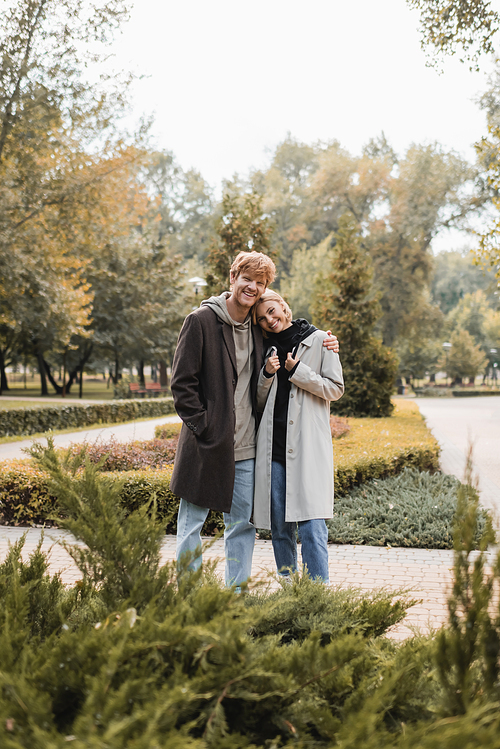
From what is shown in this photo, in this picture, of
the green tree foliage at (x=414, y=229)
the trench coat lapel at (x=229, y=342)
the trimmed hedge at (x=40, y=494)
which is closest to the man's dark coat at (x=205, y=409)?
the trench coat lapel at (x=229, y=342)

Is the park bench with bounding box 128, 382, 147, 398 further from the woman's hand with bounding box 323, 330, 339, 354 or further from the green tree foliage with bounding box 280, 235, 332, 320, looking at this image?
the woman's hand with bounding box 323, 330, 339, 354

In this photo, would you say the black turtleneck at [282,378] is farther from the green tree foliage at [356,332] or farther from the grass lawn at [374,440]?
the green tree foliage at [356,332]

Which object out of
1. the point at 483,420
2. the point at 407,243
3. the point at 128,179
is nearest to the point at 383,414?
the point at 483,420

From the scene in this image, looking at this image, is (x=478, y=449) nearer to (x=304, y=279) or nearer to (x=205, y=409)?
(x=205, y=409)

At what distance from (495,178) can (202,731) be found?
1081cm

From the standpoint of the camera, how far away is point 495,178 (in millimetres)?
10414

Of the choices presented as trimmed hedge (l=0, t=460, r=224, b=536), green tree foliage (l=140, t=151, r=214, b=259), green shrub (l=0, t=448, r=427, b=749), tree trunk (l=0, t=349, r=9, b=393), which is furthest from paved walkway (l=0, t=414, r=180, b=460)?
green tree foliage (l=140, t=151, r=214, b=259)

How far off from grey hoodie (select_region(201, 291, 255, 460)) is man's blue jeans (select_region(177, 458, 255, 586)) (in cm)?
9

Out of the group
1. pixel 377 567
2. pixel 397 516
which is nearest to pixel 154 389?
pixel 397 516

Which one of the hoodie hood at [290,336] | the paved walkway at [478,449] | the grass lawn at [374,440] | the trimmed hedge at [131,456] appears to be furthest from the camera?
the paved walkway at [478,449]

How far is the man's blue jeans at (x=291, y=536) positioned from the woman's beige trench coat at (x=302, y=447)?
2.7 inches

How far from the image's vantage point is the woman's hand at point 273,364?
10.6ft

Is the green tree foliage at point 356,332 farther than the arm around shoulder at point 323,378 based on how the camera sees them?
Yes

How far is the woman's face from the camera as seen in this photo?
3.33 m
